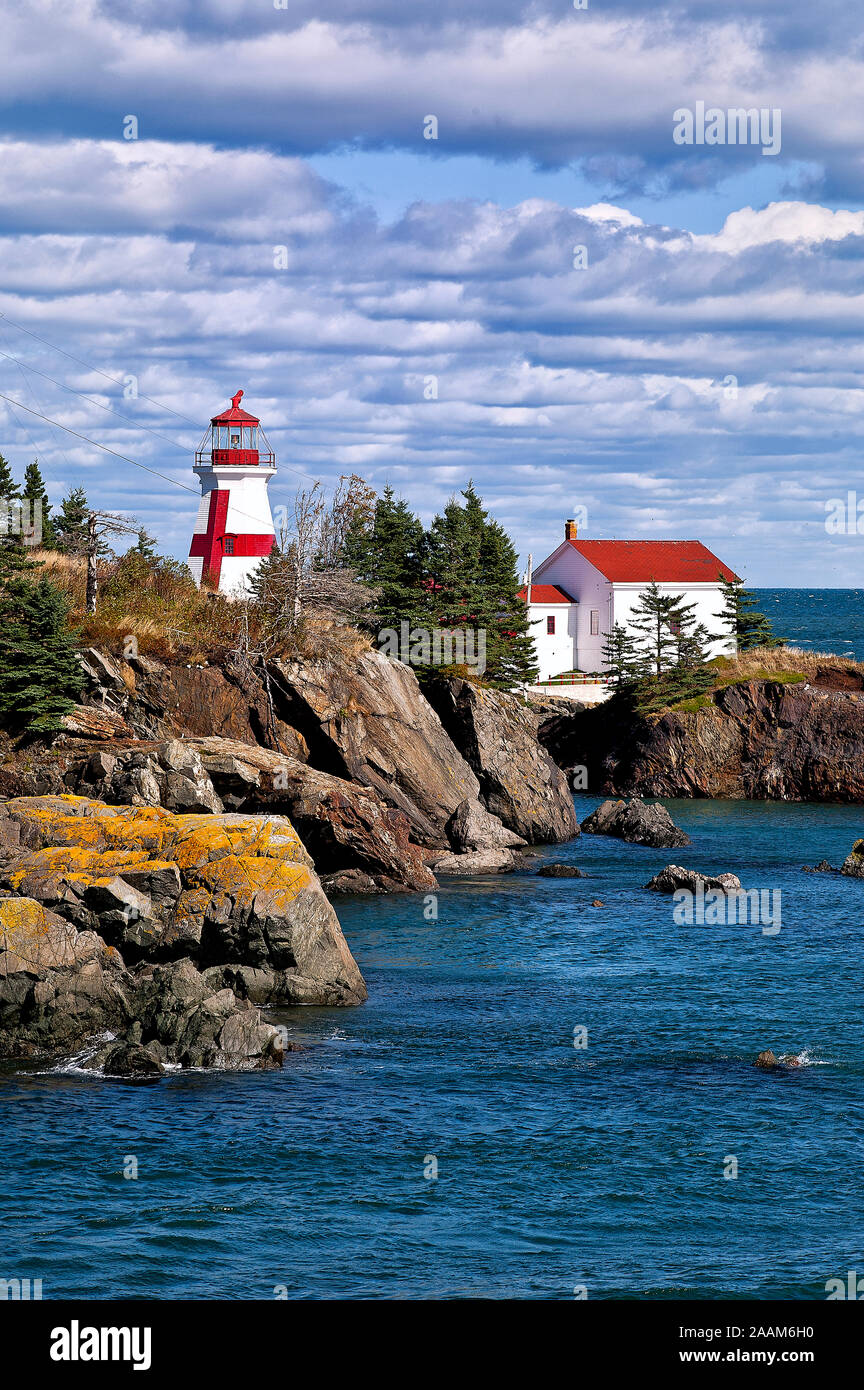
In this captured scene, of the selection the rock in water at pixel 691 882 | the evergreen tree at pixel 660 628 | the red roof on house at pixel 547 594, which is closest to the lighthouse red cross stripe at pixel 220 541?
the evergreen tree at pixel 660 628

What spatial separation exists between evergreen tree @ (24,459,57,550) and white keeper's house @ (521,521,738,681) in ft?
120

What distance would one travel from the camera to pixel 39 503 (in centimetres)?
5619

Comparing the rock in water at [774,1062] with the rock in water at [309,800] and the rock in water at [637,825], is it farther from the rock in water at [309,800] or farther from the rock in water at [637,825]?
the rock in water at [637,825]

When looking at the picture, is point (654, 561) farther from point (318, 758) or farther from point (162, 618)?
point (162, 618)

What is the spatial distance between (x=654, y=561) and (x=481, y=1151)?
76731 mm

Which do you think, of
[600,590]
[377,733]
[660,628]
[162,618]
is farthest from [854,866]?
[600,590]

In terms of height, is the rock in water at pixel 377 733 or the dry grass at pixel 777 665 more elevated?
the dry grass at pixel 777 665

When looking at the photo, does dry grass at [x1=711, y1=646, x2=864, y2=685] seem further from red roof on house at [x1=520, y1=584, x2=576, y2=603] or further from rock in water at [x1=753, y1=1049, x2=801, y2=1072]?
rock in water at [x1=753, y1=1049, x2=801, y2=1072]

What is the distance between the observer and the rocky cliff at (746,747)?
67625 millimetres

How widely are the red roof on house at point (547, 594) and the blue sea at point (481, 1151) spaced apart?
203 feet

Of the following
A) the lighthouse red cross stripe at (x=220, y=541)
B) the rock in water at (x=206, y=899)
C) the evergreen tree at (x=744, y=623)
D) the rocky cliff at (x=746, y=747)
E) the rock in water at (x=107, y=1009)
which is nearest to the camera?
the rock in water at (x=107, y=1009)

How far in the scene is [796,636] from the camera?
165 metres

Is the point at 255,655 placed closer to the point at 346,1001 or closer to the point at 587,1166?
the point at 346,1001
